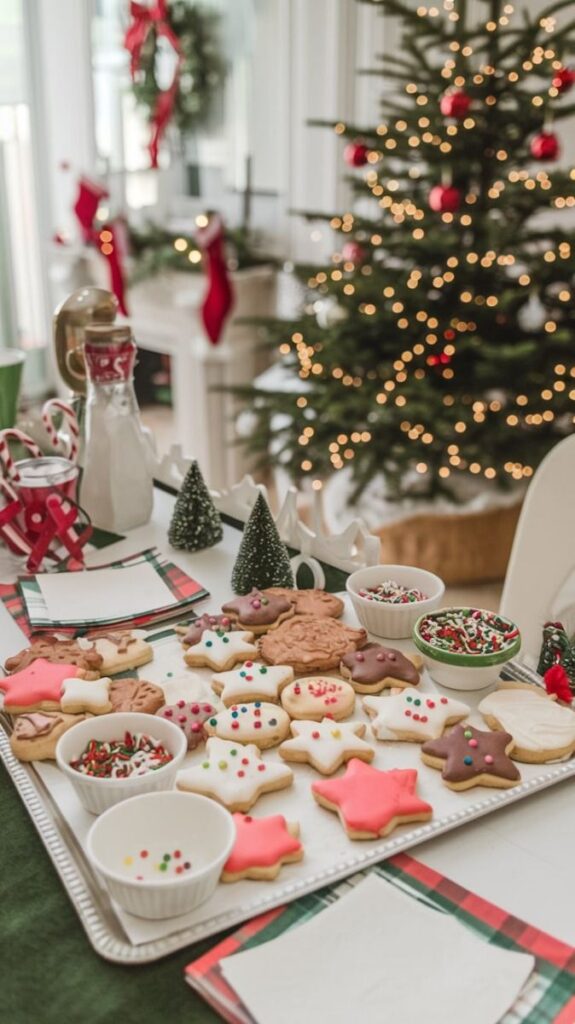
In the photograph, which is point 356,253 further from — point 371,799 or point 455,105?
point 371,799

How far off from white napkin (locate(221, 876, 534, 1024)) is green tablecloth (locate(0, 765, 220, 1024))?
1.8 inches

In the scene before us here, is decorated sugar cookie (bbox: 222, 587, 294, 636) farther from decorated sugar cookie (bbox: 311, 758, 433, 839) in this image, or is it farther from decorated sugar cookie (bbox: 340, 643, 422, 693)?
decorated sugar cookie (bbox: 311, 758, 433, 839)

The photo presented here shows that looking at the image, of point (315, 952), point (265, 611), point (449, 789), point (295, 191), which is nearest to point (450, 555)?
point (295, 191)

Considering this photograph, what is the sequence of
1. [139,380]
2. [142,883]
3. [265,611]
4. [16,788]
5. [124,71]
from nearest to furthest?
[142,883] < [16,788] < [265,611] < [124,71] < [139,380]

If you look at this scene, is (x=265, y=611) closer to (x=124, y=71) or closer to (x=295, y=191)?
(x=295, y=191)

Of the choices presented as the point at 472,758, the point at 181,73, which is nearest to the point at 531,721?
the point at 472,758

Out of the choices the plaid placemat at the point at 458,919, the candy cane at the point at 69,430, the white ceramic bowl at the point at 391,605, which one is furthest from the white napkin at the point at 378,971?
the candy cane at the point at 69,430

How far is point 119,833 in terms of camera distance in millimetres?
873

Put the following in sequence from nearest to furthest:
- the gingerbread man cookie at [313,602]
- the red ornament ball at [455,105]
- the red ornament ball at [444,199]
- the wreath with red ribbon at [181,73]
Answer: the gingerbread man cookie at [313,602], the red ornament ball at [455,105], the red ornament ball at [444,199], the wreath with red ribbon at [181,73]

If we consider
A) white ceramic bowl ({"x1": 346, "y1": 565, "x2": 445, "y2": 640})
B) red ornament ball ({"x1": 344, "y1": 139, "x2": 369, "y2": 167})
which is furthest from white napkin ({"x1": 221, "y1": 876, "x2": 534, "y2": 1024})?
red ornament ball ({"x1": 344, "y1": 139, "x2": 369, "y2": 167})

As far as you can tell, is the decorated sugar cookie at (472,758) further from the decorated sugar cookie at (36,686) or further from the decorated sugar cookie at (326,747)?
the decorated sugar cookie at (36,686)

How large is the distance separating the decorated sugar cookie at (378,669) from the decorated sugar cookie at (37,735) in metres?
0.31

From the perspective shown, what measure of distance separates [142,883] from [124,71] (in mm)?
4272

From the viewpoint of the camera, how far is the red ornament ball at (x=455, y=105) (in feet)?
8.43
